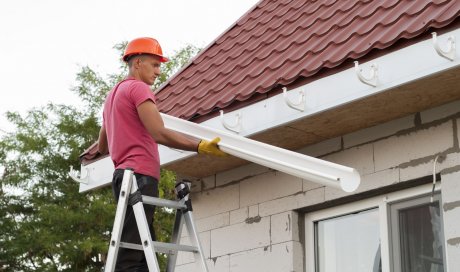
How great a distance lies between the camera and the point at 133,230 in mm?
4656

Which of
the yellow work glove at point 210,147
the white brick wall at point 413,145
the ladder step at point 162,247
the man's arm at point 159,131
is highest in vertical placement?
the white brick wall at point 413,145

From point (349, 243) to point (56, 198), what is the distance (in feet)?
56.2

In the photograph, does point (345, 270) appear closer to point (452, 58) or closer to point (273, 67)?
point (273, 67)

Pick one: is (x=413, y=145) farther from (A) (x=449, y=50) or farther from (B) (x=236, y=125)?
(B) (x=236, y=125)

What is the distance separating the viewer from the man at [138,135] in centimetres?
463

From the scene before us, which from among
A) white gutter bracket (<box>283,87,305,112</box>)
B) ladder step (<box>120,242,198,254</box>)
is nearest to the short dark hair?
white gutter bracket (<box>283,87,305,112</box>)

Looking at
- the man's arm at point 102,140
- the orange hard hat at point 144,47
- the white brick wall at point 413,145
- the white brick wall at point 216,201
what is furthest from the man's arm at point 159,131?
the white brick wall at point 216,201

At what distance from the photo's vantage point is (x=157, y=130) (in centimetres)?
466

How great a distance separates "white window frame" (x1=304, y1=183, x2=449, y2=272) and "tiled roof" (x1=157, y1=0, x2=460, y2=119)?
3.26ft

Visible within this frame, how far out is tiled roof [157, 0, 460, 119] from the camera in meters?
5.38

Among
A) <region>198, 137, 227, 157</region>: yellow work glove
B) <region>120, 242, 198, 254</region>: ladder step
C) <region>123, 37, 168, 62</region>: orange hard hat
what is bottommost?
<region>120, 242, 198, 254</region>: ladder step

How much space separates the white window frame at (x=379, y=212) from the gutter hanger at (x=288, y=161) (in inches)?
60.8

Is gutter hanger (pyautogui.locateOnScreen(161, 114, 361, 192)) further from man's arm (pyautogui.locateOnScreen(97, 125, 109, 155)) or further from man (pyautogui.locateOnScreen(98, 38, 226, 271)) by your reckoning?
man's arm (pyautogui.locateOnScreen(97, 125, 109, 155))

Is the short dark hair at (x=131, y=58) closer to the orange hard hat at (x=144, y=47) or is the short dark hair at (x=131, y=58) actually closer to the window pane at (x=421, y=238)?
the orange hard hat at (x=144, y=47)
